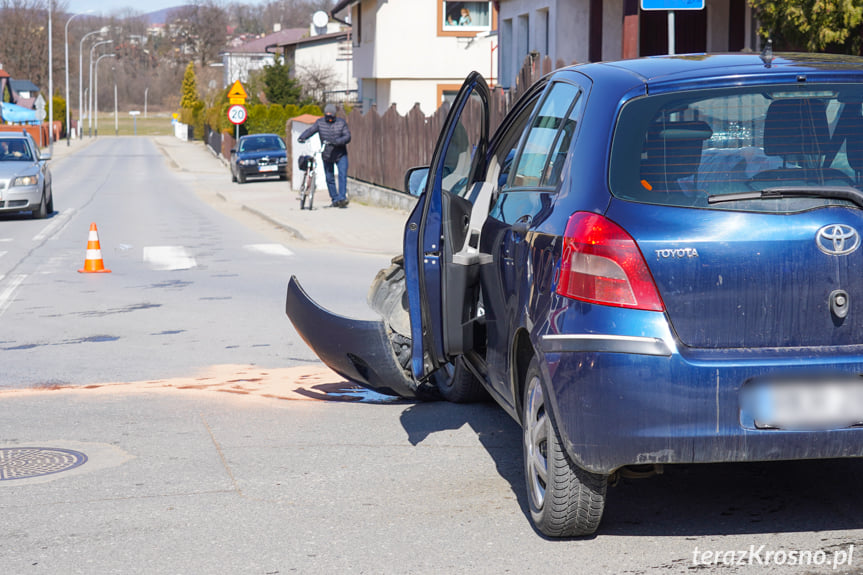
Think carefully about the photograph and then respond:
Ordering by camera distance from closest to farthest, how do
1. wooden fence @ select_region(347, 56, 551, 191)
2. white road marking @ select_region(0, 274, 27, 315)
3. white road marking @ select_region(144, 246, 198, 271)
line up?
1. white road marking @ select_region(0, 274, 27, 315)
2. white road marking @ select_region(144, 246, 198, 271)
3. wooden fence @ select_region(347, 56, 551, 191)

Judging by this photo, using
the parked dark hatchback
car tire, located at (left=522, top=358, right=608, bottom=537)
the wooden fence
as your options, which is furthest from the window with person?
car tire, located at (left=522, top=358, right=608, bottom=537)

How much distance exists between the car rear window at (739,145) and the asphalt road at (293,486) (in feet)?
4.17

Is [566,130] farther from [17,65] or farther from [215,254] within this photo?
[17,65]

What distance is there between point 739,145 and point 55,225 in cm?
1954

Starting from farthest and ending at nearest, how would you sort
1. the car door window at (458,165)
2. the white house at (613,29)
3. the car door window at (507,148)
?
the white house at (613,29), the car door window at (458,165), the car door window at (507,148)

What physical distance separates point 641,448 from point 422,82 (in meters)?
37.6

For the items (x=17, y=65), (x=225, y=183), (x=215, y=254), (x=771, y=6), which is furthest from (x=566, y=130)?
(x=17, y=65)

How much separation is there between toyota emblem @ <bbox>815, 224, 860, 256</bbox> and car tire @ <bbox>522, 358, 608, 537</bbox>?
41.2 inches

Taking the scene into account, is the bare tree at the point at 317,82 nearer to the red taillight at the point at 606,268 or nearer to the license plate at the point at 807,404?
the red taillight at the point at 606,268

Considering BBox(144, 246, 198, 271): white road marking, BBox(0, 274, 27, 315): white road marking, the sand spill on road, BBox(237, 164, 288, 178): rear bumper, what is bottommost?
the sand spill on road

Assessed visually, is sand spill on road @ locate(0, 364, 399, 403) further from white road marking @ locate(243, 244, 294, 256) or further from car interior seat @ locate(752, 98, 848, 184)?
white road marking @ locate(243, 244, 294, 256)

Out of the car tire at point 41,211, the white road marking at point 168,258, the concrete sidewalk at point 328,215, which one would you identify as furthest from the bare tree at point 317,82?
the white road marking at point 168,258

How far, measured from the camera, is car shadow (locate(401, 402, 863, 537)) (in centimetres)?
439

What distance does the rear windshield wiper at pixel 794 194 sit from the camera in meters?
3.89
